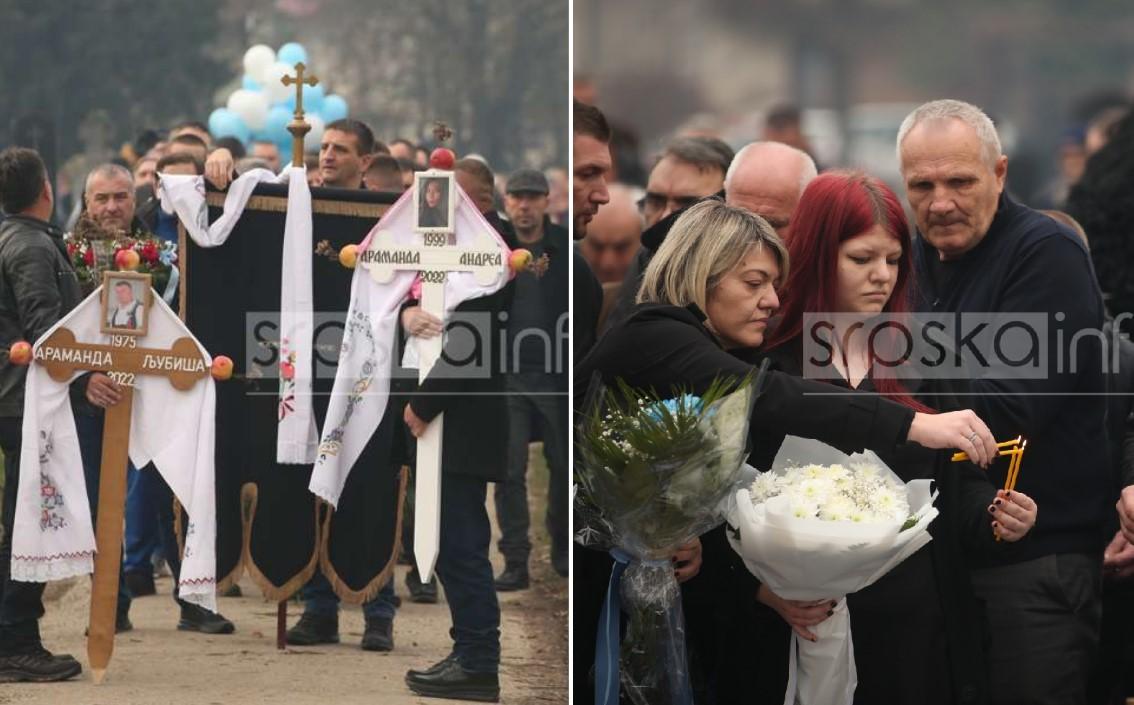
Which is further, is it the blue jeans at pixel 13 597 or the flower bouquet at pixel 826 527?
the blue jeans at pixel 13 597

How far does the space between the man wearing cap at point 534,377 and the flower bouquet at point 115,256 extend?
2.78 ft

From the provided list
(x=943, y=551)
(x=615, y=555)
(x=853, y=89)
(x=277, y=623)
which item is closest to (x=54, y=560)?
(x=277, y=623)

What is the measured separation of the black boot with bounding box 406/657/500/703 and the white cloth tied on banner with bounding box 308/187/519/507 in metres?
0.50

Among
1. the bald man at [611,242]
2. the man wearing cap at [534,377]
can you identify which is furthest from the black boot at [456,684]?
the bald man at [611,242]

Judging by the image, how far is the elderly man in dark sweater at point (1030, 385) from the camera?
3.71 metres

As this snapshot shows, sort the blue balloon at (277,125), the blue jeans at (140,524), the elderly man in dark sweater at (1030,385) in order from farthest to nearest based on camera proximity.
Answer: the blue balloon at (277,125), the blue jeans at (140,524), the elderly man in dark sweater at (1030,385)

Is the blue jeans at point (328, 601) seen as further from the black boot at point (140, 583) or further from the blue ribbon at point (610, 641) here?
the blue ribbon at point (610, 641)

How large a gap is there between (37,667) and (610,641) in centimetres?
158

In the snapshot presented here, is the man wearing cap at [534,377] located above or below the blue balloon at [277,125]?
below

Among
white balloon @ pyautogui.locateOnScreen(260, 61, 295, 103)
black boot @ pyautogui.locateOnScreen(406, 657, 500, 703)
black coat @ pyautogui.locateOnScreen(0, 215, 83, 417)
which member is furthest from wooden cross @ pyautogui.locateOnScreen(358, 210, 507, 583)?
white balloon @ pyautogui.locateOnScreen(260, 61, 295, 103)

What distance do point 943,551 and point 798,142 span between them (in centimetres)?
364

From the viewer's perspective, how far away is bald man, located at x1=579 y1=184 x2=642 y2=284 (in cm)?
606

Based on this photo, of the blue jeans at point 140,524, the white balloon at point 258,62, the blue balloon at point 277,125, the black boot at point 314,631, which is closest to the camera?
the blue jeans at point 140,524

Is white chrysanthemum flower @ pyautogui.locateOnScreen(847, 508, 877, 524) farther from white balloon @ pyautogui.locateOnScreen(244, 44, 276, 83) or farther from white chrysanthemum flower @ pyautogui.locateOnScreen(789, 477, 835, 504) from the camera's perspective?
white balloon @ pyautogui.locateOnScreen(244, 44, 276, 83)
